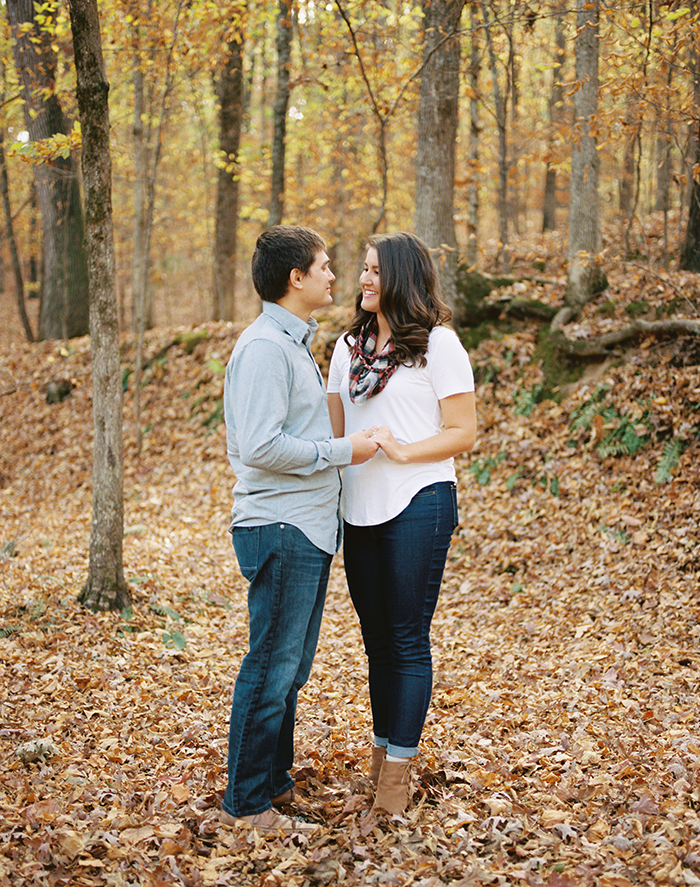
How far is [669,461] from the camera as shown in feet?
20.5

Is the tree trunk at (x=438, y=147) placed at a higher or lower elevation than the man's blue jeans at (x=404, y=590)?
higher

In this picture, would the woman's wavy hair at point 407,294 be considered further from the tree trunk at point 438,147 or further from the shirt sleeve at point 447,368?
the tree trunk at point 438,147

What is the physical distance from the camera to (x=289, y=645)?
2734 millimetres

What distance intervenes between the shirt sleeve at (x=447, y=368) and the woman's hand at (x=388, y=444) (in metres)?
0.27

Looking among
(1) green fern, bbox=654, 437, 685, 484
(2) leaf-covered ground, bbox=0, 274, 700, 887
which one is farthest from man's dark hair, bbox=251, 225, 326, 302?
(1) green fern, bbox=654, 437, 685, 484

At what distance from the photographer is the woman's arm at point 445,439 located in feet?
8.92

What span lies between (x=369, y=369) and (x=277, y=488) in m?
0.60

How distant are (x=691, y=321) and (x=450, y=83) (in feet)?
13.4

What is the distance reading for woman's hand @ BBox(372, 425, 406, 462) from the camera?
270 cm

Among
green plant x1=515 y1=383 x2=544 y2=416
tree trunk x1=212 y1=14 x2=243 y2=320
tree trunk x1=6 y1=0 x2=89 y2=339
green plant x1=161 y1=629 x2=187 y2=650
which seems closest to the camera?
green plant x1=161 y1=629 x2=187 y2=650

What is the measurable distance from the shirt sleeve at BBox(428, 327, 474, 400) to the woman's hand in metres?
0.27

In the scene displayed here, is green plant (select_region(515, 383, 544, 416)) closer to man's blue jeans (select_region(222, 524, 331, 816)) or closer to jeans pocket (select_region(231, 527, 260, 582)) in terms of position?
man's blue jeans (select_region(222, 524, 331, 816))

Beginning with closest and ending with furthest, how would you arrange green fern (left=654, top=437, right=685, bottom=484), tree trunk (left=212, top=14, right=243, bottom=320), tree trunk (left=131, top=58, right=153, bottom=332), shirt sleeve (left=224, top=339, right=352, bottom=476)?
shirt sleeve (left=224, top=339, right=352, bottom=476)
green fern (left=654, top=437, right=685, bottom=484)
tree trunk (left=131, top=58, right=153, bottom=332)
tree trunk (left=212, top=14, right=243, bottom=320)

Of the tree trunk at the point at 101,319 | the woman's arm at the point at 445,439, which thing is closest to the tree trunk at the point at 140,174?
the tree trunk at the point at 101,319
